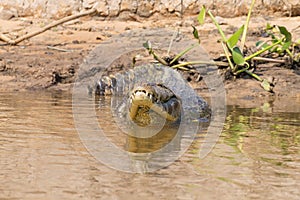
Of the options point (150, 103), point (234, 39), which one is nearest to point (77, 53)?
point (234, 39)

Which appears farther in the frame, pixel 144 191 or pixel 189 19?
pixel 189 19

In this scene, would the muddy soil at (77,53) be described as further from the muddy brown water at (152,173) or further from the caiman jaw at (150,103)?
the muddy brown water at (152,173)

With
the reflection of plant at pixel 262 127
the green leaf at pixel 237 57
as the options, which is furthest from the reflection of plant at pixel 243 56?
the reflection of plant at pixel 262 127

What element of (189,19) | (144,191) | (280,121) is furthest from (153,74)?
(189,19)

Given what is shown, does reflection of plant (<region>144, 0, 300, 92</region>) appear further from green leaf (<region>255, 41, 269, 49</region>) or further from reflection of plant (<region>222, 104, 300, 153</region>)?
reflection of plant (<region>222, 104, 300, 153</region>)

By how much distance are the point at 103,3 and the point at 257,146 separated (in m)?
8.26

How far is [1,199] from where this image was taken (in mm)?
2387

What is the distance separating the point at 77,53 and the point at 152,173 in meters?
5.85

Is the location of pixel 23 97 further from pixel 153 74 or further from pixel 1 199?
pixel 1 199

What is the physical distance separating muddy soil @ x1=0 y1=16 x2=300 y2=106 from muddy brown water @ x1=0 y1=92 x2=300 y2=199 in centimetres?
281

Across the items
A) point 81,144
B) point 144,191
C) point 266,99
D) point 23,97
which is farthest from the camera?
point 266,99

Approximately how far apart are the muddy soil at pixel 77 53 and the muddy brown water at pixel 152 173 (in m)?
2.81

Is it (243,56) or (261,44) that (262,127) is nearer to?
(243,56)

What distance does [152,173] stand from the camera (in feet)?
9.59
